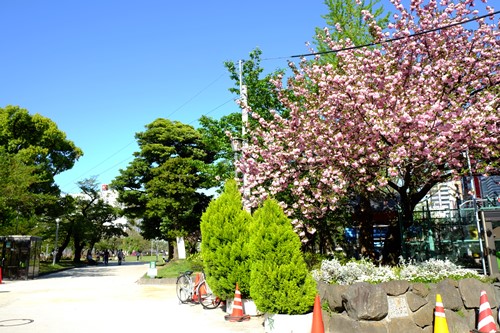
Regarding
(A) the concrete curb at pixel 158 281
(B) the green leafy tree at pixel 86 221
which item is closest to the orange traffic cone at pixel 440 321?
(A) the concrete curb at pixel 158 281

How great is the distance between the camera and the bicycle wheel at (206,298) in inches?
426

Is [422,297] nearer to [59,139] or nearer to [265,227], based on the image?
[265,227]

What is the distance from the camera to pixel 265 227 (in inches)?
309

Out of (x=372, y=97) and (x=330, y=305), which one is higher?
(x=372, y=97)

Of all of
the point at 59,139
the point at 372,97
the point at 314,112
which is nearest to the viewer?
the point at 372,97

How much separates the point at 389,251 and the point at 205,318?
649 centimetres

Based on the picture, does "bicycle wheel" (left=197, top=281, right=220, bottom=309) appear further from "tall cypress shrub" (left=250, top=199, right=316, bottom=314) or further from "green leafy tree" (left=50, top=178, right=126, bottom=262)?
"green leafy tree" (left=50, top=178, right=126, bottom=262)

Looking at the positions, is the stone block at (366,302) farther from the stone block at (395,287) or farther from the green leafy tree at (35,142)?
the green leafy tree at (35,142)

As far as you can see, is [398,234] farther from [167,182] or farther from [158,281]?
[167,182]

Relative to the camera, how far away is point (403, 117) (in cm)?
901

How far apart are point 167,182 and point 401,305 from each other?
24.9 m

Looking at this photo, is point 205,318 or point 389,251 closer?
point 205,318

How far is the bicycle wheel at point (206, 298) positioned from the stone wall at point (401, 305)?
4.10 metres

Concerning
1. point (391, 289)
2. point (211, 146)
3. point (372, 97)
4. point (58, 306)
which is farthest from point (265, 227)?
point (211, 146)
